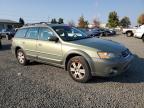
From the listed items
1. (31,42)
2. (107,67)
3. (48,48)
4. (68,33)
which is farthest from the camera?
(31,42)

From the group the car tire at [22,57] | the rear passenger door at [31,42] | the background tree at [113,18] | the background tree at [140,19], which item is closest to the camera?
the rear passenger door at [31,42]

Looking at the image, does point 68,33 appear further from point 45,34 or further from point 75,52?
point 75,52

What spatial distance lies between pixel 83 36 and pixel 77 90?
8.34 feet

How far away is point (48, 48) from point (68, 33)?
86 cm

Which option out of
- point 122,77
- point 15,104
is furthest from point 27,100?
point 122,77

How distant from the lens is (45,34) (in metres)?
7.75

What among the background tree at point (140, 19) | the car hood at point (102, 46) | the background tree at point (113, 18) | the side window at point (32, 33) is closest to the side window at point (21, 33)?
the side window at point (32, 33)

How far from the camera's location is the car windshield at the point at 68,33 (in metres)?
7.32

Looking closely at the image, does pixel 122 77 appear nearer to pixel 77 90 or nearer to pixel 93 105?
pixel 77 90

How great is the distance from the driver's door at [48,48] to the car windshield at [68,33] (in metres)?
0.25

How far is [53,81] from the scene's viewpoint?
668 cm

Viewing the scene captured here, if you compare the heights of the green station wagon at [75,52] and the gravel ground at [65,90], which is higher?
the green station wagon at [75,52]

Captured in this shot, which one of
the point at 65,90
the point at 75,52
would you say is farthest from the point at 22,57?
the point at 65,90

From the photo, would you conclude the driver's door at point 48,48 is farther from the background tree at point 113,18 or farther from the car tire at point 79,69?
the background tree at point 113,18
